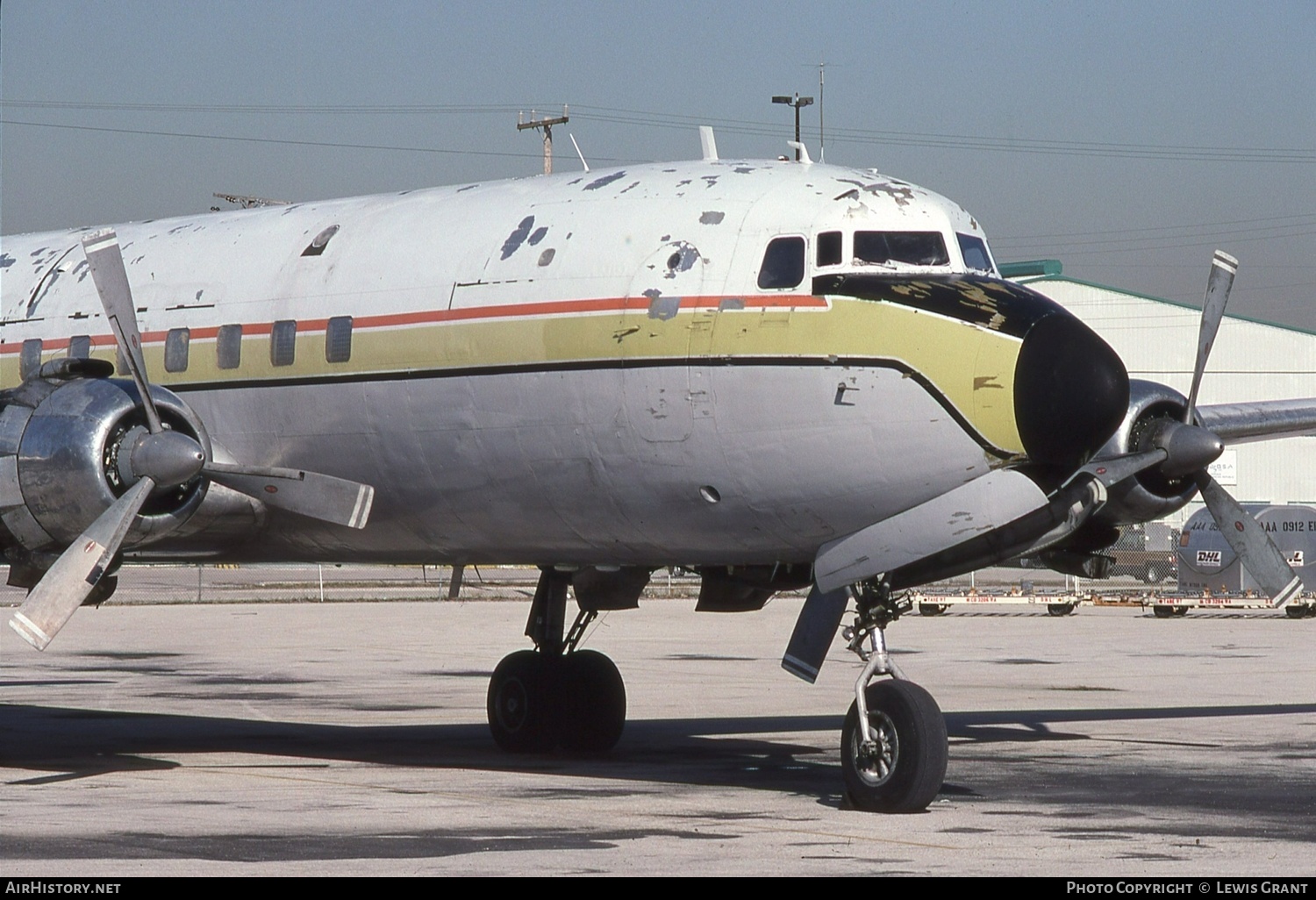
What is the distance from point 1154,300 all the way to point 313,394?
7081 centimetres

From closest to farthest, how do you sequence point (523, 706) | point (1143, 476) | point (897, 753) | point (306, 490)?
point (897, 753) < point (306, 490) < point (1143, 476) < point (523, 706)

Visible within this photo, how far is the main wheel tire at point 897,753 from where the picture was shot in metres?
12.9

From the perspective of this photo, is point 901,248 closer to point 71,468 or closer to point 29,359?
point 71,468

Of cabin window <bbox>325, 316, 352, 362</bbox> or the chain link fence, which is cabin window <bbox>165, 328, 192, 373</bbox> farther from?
the chain link fence

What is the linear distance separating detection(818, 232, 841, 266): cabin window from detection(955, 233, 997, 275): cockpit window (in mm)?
987

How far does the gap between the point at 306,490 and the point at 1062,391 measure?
19.9 feet

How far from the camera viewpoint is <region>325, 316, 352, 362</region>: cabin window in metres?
15.1

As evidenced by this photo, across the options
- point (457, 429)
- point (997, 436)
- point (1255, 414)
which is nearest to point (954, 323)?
point (997, 436)

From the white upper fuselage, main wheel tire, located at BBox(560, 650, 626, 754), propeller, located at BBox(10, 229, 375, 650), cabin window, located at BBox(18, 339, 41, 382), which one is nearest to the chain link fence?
main wheel tire, located at BBox(560, 650, 626, 754)

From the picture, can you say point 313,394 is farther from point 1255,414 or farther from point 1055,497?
point 1255,414

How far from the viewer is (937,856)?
36.9 ft

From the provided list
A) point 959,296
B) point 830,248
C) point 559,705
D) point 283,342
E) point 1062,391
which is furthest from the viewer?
point 559,705

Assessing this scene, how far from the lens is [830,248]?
43.9ft

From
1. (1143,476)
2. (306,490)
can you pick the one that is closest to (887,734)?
(1143,476)
